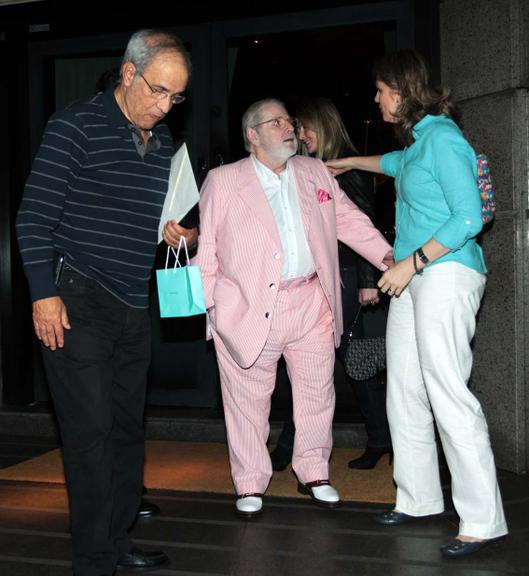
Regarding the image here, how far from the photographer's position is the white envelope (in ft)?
10.8

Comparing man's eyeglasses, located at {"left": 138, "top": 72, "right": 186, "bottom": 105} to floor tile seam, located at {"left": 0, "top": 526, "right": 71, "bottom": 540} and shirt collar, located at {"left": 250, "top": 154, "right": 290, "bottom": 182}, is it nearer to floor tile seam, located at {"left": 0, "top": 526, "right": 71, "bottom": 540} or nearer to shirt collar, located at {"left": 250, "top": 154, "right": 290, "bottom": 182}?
shirt collar, located at {"left": 250, "top": 154, "right": 290, "bottom": 182}

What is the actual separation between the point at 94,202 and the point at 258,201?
47.6 inches

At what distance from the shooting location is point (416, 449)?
3.86 metres

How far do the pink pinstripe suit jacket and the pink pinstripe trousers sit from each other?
0.10 metres

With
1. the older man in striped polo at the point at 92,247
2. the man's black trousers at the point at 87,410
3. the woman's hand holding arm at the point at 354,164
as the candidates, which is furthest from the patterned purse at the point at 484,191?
the man's black trousers at the point at 87,410

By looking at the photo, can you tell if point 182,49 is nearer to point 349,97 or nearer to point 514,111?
point 514,111

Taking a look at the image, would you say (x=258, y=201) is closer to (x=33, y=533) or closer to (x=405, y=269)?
(x=405, y=269)

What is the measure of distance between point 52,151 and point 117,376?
0.89 metres

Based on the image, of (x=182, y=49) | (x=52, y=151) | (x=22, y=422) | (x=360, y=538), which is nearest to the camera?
(x=52, y=151)

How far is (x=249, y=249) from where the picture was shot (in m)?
4.10

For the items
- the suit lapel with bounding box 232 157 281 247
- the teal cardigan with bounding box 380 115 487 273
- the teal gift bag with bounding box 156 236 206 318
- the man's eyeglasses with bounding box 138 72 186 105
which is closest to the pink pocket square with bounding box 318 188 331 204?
the suit lapel with bounding box 232 157 281 247

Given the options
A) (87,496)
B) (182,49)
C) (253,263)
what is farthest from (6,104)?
(87,496)

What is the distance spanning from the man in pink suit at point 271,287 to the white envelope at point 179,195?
32.7 inches

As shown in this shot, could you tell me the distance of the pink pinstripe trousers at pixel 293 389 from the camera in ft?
13.9
